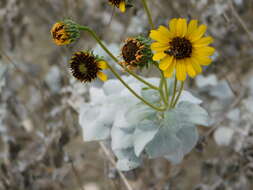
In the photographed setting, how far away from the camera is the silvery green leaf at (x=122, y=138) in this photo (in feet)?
3.19

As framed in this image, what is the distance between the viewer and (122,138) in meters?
0.98

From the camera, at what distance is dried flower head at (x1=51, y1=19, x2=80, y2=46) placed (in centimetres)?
77

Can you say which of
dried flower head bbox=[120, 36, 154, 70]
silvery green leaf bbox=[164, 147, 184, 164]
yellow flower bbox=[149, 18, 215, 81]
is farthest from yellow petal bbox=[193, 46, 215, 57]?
silvery green leaf bbox=[164, 147, 184, 164]

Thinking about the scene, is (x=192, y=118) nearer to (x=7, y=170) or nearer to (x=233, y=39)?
(x=7, y=170)

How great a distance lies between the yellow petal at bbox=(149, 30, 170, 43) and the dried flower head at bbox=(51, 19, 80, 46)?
149 mm

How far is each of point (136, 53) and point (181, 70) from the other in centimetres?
10

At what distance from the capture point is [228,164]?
1.43m

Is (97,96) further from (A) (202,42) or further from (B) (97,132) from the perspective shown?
(A) (202,42)

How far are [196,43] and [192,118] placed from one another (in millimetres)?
235

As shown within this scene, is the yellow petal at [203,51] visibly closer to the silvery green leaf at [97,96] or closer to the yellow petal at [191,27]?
the yellow petal at [191,27]

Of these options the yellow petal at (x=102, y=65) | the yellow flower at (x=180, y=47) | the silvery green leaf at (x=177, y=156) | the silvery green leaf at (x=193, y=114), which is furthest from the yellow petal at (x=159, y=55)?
the silvery green leaf at (x=177, y=156)

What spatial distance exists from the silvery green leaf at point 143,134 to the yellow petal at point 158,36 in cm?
23

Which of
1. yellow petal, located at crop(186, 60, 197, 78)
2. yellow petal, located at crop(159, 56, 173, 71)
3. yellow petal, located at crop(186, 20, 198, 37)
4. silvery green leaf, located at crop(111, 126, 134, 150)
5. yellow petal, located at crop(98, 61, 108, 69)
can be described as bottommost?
silvery green leaf, located at crop(111, 126, 134, 150)

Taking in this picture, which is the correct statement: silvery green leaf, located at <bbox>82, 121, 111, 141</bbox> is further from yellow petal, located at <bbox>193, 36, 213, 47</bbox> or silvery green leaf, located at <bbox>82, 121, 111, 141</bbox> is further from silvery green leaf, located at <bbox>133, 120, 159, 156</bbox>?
yellow petal, located at <bbox>193, 36, 213, 47</bbox>
